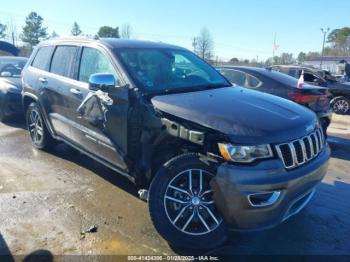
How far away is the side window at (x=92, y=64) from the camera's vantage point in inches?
161

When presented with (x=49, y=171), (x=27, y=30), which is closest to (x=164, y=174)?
(x=49, y=171)

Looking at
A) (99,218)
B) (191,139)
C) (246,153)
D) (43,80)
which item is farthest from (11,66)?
(246,153)

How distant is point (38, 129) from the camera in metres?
6.02

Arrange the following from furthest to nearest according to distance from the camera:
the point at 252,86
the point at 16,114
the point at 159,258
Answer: the point at 16,114
the point at 252,86
the point at 159,258

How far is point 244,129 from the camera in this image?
3.00 meters

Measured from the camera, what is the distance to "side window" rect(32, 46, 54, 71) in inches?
218

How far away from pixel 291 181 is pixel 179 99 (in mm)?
1320

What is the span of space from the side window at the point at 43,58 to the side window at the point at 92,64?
119cm

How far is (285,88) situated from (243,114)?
397cm

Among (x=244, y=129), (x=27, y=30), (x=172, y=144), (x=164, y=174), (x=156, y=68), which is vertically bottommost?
(x=164, y=174)

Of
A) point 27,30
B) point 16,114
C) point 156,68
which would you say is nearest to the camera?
point 156,68

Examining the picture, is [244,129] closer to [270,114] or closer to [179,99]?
[270,114]

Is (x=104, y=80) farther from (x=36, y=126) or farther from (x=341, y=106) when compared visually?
(x=341, y=106)

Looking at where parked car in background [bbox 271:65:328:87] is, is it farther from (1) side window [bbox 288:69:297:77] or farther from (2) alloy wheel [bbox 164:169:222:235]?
(2) alloy wheel [bbox 164:169:222:235]
